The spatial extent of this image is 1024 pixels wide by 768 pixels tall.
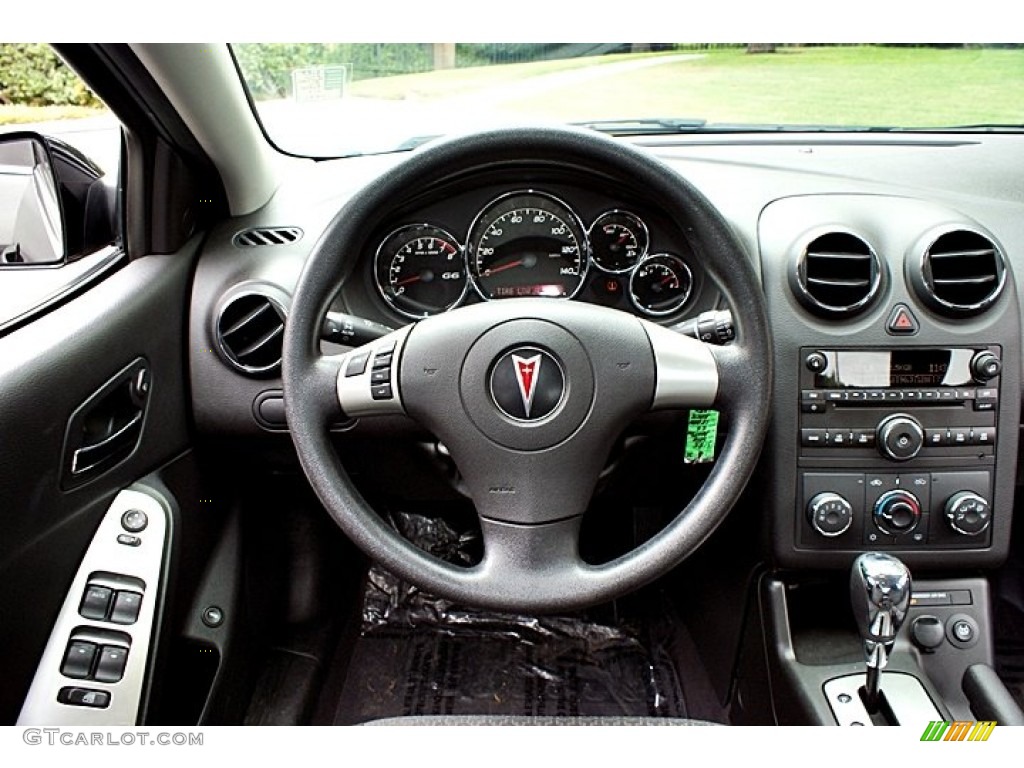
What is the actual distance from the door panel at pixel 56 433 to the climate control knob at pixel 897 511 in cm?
131

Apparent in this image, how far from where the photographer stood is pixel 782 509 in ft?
5.84

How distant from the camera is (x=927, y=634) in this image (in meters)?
→ 1.81

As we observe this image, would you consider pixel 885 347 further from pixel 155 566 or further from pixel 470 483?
pixel 155 566

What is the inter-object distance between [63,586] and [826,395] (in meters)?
1.32

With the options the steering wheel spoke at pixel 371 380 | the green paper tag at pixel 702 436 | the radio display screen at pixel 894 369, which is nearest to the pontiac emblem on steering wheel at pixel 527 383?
A: the steering wheel spoke at pixel 371 380

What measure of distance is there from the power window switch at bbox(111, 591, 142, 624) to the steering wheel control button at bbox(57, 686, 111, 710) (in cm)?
11

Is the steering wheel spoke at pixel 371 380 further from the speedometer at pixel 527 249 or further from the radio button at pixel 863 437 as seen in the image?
the radio button at pixel 863 437

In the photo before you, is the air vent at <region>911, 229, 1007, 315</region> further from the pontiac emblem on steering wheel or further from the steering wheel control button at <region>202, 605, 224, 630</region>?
the steering wheel control button at <region>202, 605, 224, 630</region>

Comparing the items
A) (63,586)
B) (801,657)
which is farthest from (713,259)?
(63,586)

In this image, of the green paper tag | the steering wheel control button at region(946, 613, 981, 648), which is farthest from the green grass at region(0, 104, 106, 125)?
the steering wheel control button at region(946, 613, 981, 648)

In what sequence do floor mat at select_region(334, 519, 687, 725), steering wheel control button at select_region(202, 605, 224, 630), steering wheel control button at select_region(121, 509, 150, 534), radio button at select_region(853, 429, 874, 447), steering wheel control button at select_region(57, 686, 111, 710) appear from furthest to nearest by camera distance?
1. floor mat at select_region(334, 519, 687, 725)
2. steering wheel control button at select_region(202, 605, 224, 630)
3. radio button at select_region(853, 429, 874, 447)
4. steering wheel control button at select_region(121, 509, 150, 534)
5. steering wheel control button at select_region(57, 686, 111, 710)

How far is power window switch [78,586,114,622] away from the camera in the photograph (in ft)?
5.06

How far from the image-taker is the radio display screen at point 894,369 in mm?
1710

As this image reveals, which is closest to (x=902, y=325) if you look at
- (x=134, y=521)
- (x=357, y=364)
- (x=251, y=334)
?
(x=357, y=364)
